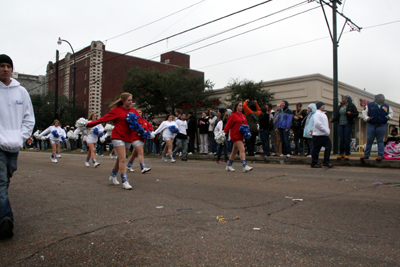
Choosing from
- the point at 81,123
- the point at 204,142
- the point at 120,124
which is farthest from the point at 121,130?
the point at 204,142

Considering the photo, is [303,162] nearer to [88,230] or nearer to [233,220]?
[233,220]

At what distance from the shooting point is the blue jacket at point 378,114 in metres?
9.79

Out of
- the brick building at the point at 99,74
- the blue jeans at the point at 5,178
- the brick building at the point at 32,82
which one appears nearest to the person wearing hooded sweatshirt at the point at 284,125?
the blue jeans at the point at 5,178

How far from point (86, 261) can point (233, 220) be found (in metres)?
1.90

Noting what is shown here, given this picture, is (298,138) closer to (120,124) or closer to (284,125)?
(284,125)

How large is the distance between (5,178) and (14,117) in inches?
28.7

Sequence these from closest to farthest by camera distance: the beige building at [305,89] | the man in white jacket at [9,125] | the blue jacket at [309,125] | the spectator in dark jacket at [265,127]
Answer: the man in white jacket at [9,125] → the blue jacket at [309,125] → the spectator in dark jacket at [265,127] → the beige building at [305,89]

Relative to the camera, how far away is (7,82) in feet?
12.9

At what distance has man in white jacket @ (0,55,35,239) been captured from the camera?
3617 millimetres

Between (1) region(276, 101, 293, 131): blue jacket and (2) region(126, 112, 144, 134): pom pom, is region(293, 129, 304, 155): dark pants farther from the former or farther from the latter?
(2) region(126, 112, 144, 134): pom pom

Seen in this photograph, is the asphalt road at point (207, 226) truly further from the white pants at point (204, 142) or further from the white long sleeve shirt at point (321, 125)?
the white pants at point (204, 142)

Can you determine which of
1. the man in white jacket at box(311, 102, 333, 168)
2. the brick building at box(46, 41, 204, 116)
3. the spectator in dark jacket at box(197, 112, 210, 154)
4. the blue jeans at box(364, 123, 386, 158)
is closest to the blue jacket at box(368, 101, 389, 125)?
the blue jeans at box(364, 123, 386, 158)

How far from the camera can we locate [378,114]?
9.84 metres

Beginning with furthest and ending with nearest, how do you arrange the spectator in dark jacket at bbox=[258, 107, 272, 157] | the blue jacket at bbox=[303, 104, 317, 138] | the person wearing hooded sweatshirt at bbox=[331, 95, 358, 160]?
the spectator in dark jacket at bbox=[258, 107, 272, 157], the blue jacket at bbox=[303, 104, 317, 138], the person wearing hooded sweatshirt at bbox=[331, 95, 358, 160]
